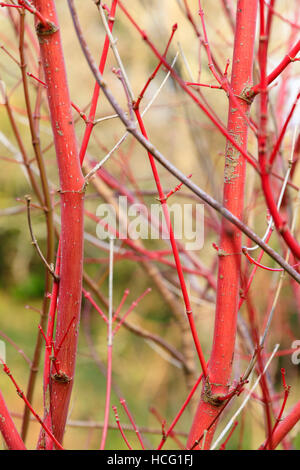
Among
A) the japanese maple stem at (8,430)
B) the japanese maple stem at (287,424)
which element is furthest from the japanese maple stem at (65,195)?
the japanese maple stem at (287,424)

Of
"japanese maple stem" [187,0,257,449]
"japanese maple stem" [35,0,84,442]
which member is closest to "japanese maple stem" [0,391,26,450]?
"japanese maple stem" [35,0,84,442]

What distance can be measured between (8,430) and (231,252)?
295 mm

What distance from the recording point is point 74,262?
47 cm

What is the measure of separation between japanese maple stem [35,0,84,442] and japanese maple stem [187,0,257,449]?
16cm

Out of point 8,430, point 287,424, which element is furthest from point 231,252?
point 8,430

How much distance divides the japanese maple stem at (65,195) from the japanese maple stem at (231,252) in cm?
16

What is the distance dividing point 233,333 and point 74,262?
0.63ft

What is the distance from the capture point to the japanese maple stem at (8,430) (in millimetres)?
453

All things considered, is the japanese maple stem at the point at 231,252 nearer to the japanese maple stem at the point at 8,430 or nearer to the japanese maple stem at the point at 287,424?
the japanese maple stem at the point at 287,424

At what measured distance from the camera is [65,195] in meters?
0.47

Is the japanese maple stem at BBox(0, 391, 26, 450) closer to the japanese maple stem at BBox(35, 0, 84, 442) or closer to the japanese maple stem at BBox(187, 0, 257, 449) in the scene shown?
the japanese maple stem at BBox(35, 0, 84, 442)
